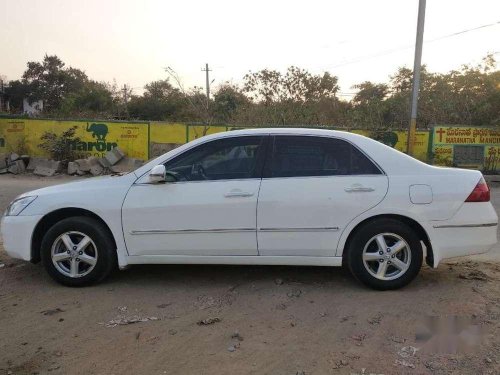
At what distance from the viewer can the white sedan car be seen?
4.47 meters

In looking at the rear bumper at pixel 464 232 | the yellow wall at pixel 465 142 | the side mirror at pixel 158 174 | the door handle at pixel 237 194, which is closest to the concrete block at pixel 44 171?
the yellow wall at pixel 465 142

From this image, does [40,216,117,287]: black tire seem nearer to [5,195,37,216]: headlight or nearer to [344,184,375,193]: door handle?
[5,195,37,216]: headlight

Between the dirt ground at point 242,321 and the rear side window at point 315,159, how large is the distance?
110 centimetres

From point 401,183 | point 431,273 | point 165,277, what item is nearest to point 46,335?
point 165,277

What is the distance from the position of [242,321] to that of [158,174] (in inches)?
60.7

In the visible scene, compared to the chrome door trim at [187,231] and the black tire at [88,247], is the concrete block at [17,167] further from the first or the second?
the chrome door trim at [187,231]

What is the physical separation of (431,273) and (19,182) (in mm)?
13231

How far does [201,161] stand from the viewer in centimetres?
474

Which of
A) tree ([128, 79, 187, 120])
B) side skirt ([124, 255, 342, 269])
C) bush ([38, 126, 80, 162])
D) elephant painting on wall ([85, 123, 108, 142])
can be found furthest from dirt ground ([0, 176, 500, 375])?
tree ([128, 79, 187, 120])

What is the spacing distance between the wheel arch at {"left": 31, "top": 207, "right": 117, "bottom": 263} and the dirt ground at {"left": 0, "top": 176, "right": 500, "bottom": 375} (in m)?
0.36

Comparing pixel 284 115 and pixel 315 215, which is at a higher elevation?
pixel 284 115

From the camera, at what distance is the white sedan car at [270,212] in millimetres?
4469

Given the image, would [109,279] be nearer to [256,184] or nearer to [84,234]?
[84,234]

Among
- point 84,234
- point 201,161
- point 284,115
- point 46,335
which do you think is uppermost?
point 284,115
